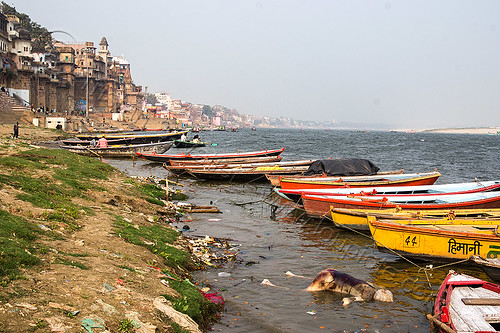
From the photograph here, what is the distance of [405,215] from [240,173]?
15402mm

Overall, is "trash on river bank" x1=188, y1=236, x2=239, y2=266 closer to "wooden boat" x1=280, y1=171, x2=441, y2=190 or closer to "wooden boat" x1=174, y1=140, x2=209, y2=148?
"wooden boat" x1=280, y1=171, x2=441, y2=190

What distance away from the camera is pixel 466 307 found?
8211 mm

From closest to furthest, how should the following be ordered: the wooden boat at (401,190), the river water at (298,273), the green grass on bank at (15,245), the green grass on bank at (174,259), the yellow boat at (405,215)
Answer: the green grass on bank at (15,245) < the green grass on bank at (174,259) < the river water at (298,273) < the yellow boat at (405,215) < the wooden boat at (401,190)

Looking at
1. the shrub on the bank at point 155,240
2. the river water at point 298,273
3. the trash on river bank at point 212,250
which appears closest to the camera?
the river water at point 298,273

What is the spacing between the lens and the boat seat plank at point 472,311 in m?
7.44

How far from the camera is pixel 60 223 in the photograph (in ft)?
32.3

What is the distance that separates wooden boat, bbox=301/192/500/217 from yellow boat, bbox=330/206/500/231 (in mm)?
806

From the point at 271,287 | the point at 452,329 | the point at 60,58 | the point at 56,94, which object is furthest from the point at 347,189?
the point at 60,58

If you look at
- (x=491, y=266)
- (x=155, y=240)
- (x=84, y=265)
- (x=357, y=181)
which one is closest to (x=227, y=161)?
(x=357, y=181)

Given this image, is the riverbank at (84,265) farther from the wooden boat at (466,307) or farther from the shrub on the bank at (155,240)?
the wooden boat at (466,307)

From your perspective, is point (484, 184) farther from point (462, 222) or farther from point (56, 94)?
point (56, 94)

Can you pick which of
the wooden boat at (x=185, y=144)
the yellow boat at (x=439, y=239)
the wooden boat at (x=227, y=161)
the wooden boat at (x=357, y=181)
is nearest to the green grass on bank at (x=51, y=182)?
the yellow boat at (x=439, y=239)

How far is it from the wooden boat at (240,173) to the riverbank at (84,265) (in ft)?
47.7

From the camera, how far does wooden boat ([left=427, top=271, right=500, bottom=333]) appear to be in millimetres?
7520
